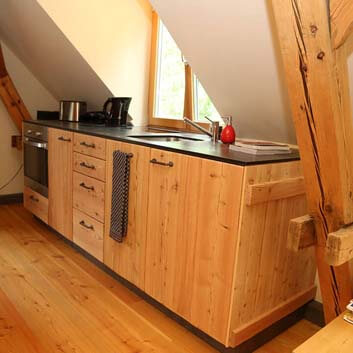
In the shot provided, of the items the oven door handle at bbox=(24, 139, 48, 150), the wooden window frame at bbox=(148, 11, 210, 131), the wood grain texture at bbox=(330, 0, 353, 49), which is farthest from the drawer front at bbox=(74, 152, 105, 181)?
the wood grain texture at bbox=(330, 0, 353, 49)

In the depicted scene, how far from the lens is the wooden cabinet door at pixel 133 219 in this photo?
80.0 inches

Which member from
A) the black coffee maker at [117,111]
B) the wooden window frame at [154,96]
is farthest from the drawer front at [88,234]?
the wooden window frame at [154,96]

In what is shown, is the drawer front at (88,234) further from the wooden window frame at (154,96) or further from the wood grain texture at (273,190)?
the wood grain texture at (273,190)

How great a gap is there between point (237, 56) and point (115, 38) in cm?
142

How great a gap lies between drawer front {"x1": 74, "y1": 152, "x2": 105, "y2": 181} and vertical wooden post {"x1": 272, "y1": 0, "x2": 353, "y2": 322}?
4.68ft

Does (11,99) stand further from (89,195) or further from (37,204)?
(89,195)

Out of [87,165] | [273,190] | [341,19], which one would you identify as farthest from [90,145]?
[341,19]

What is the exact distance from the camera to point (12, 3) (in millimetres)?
2791

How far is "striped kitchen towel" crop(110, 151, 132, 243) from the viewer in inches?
83.0

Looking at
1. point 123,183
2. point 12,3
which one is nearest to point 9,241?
point 123,183

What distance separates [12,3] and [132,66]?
3.35 feet

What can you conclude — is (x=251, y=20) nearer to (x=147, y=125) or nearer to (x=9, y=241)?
(x=147, y=125)

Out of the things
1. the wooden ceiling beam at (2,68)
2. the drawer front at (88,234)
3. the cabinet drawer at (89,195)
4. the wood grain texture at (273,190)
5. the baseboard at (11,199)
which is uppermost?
the wooden ceiling beam at (2,68)

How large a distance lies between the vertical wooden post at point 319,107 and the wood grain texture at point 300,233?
1.2 inches
